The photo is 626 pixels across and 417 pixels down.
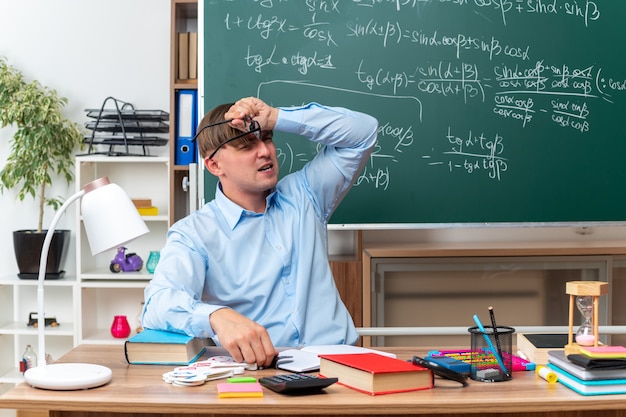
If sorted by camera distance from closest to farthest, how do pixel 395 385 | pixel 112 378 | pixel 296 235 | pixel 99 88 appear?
pixel 395 385 → pixel 112 378 → pixel 296 235 → pixel 99 88

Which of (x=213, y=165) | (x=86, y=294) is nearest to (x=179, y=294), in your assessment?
(x=213, y=165)

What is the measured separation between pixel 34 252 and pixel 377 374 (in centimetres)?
304

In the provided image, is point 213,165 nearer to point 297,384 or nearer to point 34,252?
point 297,384

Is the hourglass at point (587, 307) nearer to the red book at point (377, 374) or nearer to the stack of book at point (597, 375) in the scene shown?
the stack of book at point (597, 375)

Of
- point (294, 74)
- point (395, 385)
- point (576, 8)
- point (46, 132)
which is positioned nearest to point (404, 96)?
point (294, 74)

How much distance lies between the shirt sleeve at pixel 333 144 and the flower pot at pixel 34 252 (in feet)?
6.99

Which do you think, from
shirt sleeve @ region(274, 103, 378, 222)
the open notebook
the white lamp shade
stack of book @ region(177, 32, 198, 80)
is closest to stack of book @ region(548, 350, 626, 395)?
the open notebook

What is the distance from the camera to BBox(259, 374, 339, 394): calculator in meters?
1.46

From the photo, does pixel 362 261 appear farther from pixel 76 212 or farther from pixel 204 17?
pixel 76 212

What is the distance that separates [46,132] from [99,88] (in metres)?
0.44

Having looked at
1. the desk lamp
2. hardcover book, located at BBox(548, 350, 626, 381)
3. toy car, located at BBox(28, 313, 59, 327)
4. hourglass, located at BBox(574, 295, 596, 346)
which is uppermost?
the desk lamp

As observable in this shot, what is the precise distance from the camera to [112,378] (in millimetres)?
1610

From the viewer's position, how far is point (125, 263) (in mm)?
4102

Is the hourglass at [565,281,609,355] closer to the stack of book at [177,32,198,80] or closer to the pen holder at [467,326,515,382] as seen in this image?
the pen holder at [467,326,515,382]
